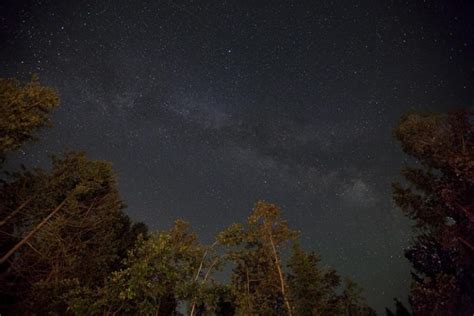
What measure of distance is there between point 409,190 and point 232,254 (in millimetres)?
14093

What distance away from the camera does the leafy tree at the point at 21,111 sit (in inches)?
583

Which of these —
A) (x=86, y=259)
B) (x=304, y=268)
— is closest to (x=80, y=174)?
(x=86, y=259)

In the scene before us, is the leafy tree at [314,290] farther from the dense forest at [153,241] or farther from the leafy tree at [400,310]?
the leafy tree at [400,310]

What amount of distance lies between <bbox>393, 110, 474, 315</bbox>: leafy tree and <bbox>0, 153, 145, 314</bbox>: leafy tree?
71.7ft

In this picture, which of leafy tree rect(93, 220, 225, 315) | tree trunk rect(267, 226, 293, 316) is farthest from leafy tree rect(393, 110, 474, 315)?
leafy tree rect(93, 220, 225, 315)

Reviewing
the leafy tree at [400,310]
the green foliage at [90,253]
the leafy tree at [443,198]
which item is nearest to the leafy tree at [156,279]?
the green foliage at [90,253]

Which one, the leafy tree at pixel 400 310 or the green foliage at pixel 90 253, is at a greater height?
the leafy tree at pixel 400 310

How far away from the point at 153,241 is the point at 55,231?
654 cm

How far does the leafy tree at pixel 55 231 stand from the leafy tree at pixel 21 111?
4.03 m

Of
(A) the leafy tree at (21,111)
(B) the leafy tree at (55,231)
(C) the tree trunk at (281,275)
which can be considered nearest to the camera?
(A) the leafy tree at (21,111)

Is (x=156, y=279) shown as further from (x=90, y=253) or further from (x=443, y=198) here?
(x=443, y=198)

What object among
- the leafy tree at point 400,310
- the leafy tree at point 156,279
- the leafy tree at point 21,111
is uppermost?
the leafy tree at point 400,310

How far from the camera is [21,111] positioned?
51.8 feet

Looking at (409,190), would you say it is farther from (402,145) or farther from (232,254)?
(232,254)
